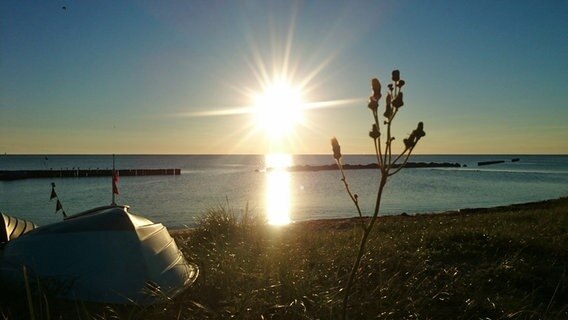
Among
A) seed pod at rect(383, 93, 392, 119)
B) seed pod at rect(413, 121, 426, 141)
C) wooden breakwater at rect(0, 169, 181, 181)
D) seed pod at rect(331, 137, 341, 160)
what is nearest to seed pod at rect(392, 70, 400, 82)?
seed pod at rect(383, 93, 392, 119)

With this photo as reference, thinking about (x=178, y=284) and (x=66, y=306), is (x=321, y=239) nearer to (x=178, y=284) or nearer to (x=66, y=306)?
(x=178, y=284)

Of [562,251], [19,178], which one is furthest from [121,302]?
[19,178]

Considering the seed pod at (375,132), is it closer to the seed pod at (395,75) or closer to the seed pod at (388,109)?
the seed pod at (388,109)

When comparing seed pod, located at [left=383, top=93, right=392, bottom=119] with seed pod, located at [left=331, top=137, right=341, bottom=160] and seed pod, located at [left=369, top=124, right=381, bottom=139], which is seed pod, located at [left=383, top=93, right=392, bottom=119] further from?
seed pod, located at [left=331, top=137, right=341, bottom=160]

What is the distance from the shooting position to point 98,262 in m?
5.58

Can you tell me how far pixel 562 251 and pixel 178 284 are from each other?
727cm

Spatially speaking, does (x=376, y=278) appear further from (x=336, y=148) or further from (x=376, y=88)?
(x=376, y=88)

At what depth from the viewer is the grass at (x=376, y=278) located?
4.83 m

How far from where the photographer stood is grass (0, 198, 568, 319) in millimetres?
4828

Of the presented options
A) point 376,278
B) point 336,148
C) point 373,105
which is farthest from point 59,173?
point 373,105

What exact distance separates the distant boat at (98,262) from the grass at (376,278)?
0.27 m

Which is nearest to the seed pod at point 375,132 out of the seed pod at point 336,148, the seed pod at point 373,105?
the seed pod at point 373,105

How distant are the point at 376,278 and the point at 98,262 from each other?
385 centimetres

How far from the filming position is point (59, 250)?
5.70m
